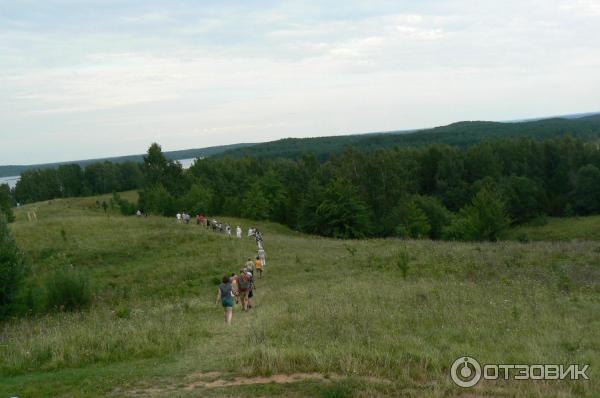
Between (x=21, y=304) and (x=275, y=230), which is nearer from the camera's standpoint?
(x=21, y=304)

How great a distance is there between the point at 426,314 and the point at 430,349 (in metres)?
3.73

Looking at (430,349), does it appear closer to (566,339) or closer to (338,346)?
(338,346)

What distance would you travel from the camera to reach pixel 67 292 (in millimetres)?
21547

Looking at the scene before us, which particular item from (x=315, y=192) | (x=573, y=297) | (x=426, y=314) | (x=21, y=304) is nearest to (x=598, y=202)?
(x=315, y=192)

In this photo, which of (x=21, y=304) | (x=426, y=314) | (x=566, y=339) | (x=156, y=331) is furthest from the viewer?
(x=21, y=304)

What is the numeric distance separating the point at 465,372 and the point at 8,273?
1875cm

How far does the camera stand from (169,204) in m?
67.8

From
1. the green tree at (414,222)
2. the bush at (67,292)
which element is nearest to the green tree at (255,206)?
the green tree at (414,222)

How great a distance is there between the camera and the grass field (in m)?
9.88

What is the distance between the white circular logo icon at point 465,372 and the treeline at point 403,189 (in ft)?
148

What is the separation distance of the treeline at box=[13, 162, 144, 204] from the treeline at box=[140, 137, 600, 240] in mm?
49586

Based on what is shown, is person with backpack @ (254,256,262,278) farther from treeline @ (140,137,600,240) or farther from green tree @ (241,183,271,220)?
green tree @ (241,183,271,220)

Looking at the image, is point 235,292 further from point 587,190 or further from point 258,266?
point 587,190

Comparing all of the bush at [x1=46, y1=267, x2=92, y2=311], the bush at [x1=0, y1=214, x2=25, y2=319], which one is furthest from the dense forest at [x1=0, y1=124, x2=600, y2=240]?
the bush at [x1=46, y1=267, x2=92, y2=311]
